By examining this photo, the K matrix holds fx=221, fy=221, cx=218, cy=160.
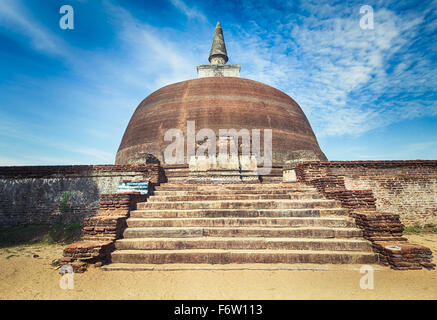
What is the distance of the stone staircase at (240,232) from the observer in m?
3.59

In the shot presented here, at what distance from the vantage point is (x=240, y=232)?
419cm

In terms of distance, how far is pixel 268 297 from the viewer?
8.46 feet

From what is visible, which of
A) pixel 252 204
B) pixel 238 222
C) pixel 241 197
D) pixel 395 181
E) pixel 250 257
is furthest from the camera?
pixel 395 181

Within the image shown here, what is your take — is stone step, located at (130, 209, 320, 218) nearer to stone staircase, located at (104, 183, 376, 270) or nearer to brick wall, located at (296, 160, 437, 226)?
stone staircase, located at (104, 183, 376, 270)

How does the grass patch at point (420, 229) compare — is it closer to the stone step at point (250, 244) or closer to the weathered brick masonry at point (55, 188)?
the stone step at point (250, 244)

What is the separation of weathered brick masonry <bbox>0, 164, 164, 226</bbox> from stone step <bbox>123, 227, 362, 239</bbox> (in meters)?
2.99

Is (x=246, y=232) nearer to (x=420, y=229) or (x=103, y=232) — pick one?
(x=103, y=232)

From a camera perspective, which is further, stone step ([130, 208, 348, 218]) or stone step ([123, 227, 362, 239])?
stone step ([130, 208, 348, 218])

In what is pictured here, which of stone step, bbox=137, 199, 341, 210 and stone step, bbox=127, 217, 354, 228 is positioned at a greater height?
stone step, bbox=137, 199, 341, 210

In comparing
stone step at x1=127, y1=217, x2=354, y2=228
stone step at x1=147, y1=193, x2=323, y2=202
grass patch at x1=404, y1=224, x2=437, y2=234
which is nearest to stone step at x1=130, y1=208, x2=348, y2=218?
stone step at x1=127, y1=217, x2=354, y2=228

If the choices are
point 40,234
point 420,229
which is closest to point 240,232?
point 40,234

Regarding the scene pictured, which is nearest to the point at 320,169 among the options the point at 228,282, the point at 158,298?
the point at 228,282

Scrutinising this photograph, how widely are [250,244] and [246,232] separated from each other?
34 centimetres

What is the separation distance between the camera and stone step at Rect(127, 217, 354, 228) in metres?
4.38
